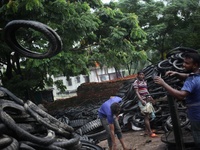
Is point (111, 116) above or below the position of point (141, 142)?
above

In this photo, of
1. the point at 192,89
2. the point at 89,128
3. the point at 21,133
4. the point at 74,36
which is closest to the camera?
the point at 192,89

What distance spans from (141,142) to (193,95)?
371cm

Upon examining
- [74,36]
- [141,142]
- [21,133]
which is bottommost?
[141,142]

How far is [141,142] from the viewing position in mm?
6516

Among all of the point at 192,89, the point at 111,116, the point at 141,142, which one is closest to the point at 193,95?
the point at 192,89

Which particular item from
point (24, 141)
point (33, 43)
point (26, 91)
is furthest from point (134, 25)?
point (24, 141)

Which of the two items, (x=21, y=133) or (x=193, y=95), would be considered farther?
(x=21, y=133)

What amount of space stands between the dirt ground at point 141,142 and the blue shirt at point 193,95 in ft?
8.67

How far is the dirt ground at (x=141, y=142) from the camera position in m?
5.95

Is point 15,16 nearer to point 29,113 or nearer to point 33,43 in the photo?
point 33,43

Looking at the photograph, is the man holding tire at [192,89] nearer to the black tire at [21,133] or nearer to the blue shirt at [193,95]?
the blue shirt at [193,95]

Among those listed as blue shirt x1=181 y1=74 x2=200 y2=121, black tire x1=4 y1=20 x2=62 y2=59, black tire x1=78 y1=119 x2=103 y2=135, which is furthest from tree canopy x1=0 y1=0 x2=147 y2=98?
blue shirt x1=181 y1=74 x2=200 y2=121

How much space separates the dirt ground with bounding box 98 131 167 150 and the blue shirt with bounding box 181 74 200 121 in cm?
264

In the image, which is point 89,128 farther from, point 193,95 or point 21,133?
point 193,95
